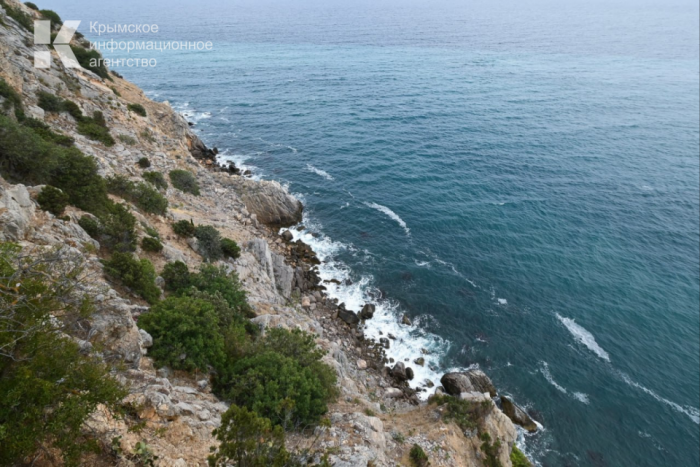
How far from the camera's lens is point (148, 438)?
1391cm

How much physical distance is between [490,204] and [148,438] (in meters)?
61.1

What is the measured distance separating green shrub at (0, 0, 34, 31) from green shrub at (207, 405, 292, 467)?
2502 inches

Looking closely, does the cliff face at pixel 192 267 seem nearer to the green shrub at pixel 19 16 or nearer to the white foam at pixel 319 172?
the green shrub at pixel 19 16

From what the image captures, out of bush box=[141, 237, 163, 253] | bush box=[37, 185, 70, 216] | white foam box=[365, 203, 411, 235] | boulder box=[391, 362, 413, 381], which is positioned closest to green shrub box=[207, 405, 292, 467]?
bush box=[37, 185, 70, 216]

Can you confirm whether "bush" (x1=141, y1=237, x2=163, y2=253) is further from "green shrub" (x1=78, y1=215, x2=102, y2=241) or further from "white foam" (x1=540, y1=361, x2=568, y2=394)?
"white foam" (x1=540, y1=361, x2=568, y2=394)

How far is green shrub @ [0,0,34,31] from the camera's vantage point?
158 ft

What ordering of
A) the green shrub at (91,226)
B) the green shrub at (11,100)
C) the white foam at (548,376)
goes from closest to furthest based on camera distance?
the green shrub at (91,226) < the green shrub at (11,100) < the white foam at (548,376)

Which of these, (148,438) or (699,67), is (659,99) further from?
(148,438)

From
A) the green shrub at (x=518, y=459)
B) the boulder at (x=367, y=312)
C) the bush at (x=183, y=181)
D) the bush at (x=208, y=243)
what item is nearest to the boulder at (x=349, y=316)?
the boulder at (x=367, y=312)

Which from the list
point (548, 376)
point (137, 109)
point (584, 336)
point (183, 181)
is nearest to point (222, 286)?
point (183, 181)

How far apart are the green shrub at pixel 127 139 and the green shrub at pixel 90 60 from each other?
74.9 feet

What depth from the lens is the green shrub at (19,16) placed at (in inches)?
1894

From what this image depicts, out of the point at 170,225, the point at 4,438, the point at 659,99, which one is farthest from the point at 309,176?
the point at 659,99

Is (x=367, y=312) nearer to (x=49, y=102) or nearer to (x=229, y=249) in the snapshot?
(x=229, y=249)
